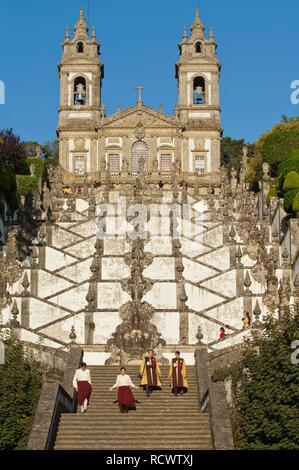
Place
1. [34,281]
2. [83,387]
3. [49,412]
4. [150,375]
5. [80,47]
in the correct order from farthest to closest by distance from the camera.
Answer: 1. [80,47]
2. [34,281]
3. [150,375]
4. [83,387]
5. [49,412]

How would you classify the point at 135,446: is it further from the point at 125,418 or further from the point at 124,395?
the point at 124,395

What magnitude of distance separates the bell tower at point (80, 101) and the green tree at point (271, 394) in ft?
152

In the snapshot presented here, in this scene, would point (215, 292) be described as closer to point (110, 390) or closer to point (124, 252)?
point (124, 252)

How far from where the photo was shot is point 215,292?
38031 millimetres

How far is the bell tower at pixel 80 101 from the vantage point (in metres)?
69.1

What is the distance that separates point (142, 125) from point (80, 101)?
4941mm

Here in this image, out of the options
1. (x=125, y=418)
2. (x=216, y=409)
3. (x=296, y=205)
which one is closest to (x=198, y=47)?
(x=296, y=205)

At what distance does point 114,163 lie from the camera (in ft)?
227

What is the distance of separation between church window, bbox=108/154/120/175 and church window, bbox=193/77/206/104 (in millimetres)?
6993

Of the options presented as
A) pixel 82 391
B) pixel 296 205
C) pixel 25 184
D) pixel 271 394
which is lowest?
pixel 271 394

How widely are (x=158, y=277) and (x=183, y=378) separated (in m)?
15.6

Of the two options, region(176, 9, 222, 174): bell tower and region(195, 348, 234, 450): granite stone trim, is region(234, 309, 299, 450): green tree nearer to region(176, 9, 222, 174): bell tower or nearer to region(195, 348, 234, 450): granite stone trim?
region(195, 348, 234, 450): granite stone trim

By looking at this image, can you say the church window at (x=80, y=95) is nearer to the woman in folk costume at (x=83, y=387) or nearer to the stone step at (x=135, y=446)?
the woman in folk costume at (x=83, y=387)

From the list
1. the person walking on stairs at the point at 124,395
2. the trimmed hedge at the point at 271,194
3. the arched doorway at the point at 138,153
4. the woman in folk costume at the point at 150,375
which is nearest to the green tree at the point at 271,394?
the woman in folk costume at the point at 150,375
